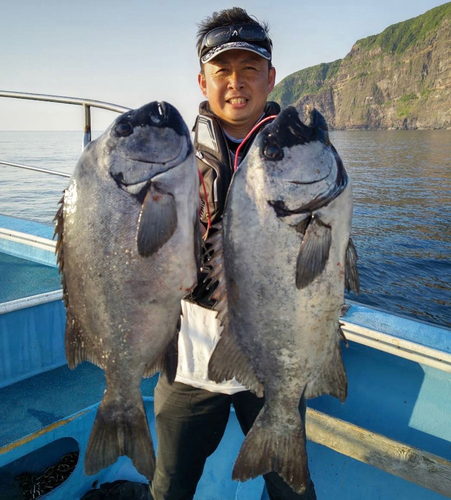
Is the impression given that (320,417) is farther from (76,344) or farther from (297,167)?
(297,167)

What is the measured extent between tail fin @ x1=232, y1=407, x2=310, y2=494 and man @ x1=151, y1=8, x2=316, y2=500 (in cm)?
41

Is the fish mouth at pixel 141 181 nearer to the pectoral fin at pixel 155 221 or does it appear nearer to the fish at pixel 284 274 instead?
the pectoral fin at pixel 155 221

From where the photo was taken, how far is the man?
2.60 metres

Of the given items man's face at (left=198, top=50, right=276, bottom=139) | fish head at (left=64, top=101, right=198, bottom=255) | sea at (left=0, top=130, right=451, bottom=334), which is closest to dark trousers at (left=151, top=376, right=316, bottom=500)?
fish head at (left=64, top=101, right=198, bottom=255)

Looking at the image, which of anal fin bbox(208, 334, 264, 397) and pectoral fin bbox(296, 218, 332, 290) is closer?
pectoral fin bbox(296, 218, 332, 290)

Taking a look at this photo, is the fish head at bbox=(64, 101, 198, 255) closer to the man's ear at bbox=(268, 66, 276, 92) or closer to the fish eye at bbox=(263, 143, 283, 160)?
the fish eye at bbox=(263, 143, 283, 160)

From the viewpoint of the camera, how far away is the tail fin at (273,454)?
2178 mm

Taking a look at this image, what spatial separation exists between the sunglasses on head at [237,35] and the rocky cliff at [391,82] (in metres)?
120

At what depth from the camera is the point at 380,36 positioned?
554 ft

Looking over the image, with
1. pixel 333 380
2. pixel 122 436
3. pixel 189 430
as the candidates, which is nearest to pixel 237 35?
pixel 333 380

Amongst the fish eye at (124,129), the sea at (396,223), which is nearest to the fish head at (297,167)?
the fish eye at (124,129)

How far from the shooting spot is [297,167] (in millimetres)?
1999

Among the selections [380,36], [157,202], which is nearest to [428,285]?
[157,202]

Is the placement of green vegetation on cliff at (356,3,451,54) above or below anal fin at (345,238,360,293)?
above
